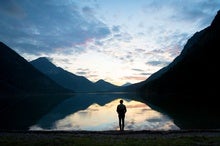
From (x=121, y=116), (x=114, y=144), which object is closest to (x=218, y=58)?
(x=121, y=116)

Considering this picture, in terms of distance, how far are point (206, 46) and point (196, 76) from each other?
75.1 feet

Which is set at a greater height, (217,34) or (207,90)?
(217,34)

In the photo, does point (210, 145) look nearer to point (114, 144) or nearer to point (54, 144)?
point (114, 144)

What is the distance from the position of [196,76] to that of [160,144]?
185244 mm

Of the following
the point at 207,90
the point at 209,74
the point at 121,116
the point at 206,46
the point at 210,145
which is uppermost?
the point at 206,46

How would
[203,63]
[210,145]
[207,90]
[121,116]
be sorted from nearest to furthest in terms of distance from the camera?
[210,145] < [121,116] < [207,90] < [203,63]

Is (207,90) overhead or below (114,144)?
overhead

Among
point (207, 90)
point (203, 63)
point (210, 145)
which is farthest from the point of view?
point (203, 63)

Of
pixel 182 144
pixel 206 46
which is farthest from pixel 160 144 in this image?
pixel 206 46

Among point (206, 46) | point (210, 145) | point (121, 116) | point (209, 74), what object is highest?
point (206, 46)

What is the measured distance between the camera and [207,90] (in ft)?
559

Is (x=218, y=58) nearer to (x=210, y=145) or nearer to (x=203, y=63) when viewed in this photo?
(x=203, y=63)

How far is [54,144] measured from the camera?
19672mm

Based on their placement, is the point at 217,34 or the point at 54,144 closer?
the point at 54,144
